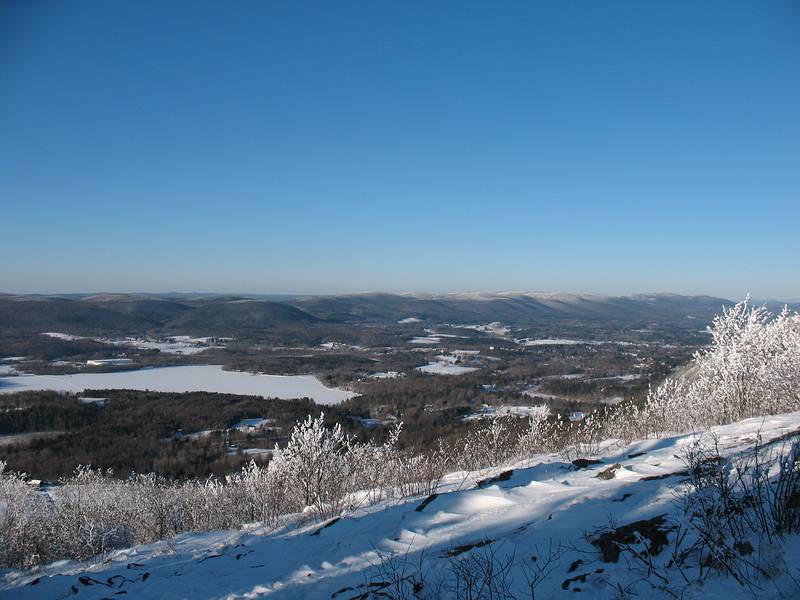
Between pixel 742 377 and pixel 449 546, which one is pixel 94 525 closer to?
pixel 449 546

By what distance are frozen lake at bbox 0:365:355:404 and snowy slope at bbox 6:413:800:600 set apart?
75809 millimetres

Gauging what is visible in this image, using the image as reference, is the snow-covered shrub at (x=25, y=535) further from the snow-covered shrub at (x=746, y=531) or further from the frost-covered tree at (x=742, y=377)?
the frost-covered tree at (x=742, y=377)

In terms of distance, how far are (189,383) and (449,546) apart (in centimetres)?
10346

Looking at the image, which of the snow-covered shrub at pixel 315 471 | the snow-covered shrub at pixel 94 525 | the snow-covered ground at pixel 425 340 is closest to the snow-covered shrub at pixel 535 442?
the snow-covered shrub at pixel 315 471

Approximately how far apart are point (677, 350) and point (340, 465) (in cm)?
13190

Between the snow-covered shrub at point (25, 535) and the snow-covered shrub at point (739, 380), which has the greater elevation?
the snow-covered shrub at point (739, 380)

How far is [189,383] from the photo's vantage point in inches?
3797

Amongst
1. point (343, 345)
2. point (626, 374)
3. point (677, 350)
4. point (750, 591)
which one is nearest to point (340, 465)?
point (750, 591)

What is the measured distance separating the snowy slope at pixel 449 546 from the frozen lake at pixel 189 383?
75.8 metres

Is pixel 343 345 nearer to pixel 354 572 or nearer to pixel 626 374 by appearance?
pixel 626 374

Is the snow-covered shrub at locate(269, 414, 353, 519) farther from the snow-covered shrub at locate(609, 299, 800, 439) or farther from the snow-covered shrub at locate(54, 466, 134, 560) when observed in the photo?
the snow-covered shrub at locate(609, 299, 800, 439)

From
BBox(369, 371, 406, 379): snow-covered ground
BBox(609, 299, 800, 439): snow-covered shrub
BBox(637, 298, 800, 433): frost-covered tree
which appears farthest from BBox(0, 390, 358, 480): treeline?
BBox(637, 298, 800, 433): frost-covered tree

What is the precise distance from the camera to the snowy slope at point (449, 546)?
3.72 m

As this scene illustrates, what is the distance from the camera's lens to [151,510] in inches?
632
